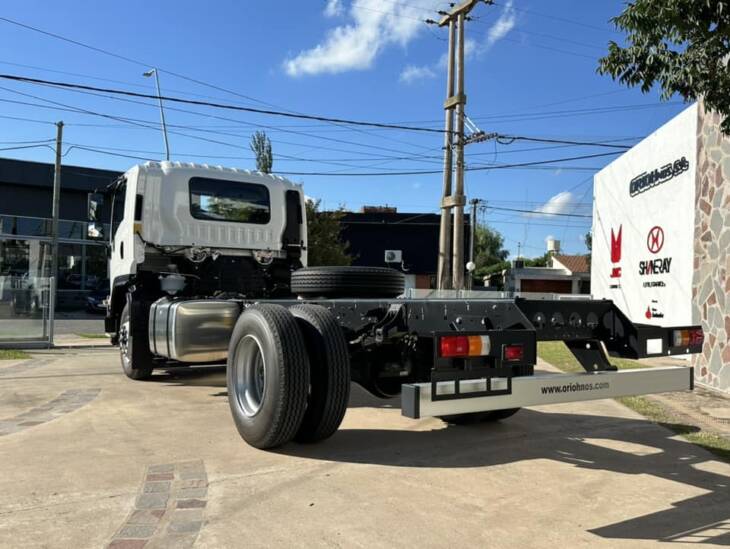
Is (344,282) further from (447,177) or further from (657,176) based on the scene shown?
(447,177)

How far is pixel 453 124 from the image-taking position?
21.1m

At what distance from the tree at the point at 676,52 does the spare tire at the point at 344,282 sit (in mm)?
2885

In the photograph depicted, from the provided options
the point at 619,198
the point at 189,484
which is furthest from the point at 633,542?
the point at 619,198

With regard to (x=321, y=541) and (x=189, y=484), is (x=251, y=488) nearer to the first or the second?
(x=189, y=484)

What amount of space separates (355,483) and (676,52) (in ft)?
15.4

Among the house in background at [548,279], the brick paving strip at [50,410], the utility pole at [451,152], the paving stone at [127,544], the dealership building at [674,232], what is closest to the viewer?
the paving stone at [127,544]

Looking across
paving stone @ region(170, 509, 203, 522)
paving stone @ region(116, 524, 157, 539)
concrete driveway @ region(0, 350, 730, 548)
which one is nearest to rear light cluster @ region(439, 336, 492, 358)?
concrete driveway @ region(0, 350, 730, 548)

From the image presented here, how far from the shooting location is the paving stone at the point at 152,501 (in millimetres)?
3734

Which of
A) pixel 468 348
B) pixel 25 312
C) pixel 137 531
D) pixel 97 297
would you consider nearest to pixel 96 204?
pixel 25 312

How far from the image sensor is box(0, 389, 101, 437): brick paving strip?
18.9 ft

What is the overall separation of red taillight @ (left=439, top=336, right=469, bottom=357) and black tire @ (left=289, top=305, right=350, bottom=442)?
943 mm

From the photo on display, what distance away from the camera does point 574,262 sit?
5453cm

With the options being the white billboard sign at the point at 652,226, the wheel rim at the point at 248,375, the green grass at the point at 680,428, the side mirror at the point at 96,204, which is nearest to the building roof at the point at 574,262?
the white billboard sign at the point at 652,226

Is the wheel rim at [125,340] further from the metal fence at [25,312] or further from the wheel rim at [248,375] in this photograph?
the metal fence at [25,312]
